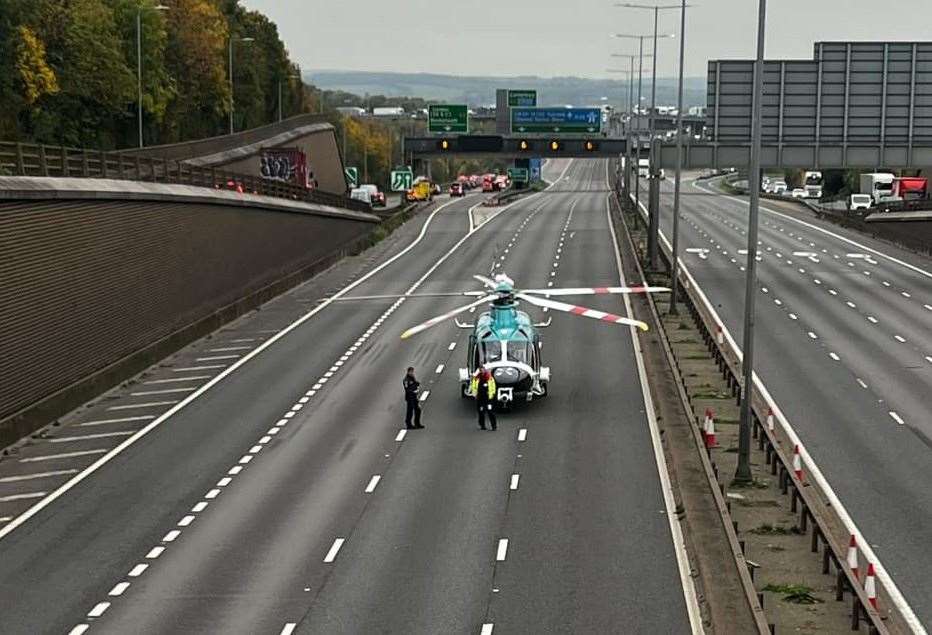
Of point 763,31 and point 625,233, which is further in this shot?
point 625,233

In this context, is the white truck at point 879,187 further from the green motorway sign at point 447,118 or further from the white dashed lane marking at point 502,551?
the white dashed lane marking at point 502,551

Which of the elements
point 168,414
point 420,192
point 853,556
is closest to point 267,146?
point 420,192

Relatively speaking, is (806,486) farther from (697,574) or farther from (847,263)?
(847,263)

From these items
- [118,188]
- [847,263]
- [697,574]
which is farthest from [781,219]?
[697,574]

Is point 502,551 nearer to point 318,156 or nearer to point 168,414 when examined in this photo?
point 168,414

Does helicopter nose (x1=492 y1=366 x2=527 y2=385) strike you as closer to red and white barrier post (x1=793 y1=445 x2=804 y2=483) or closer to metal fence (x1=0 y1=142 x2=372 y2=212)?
red and white barrier post (x1=793 y1=445 x2=804 y2=483)

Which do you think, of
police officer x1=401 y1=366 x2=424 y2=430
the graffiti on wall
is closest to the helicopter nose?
police officer x1=401 y1=366 x2=424 y2=430

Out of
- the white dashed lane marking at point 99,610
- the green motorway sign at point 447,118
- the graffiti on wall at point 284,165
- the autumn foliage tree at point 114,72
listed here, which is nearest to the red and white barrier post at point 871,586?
the white dashed lane marking at point 99,610
